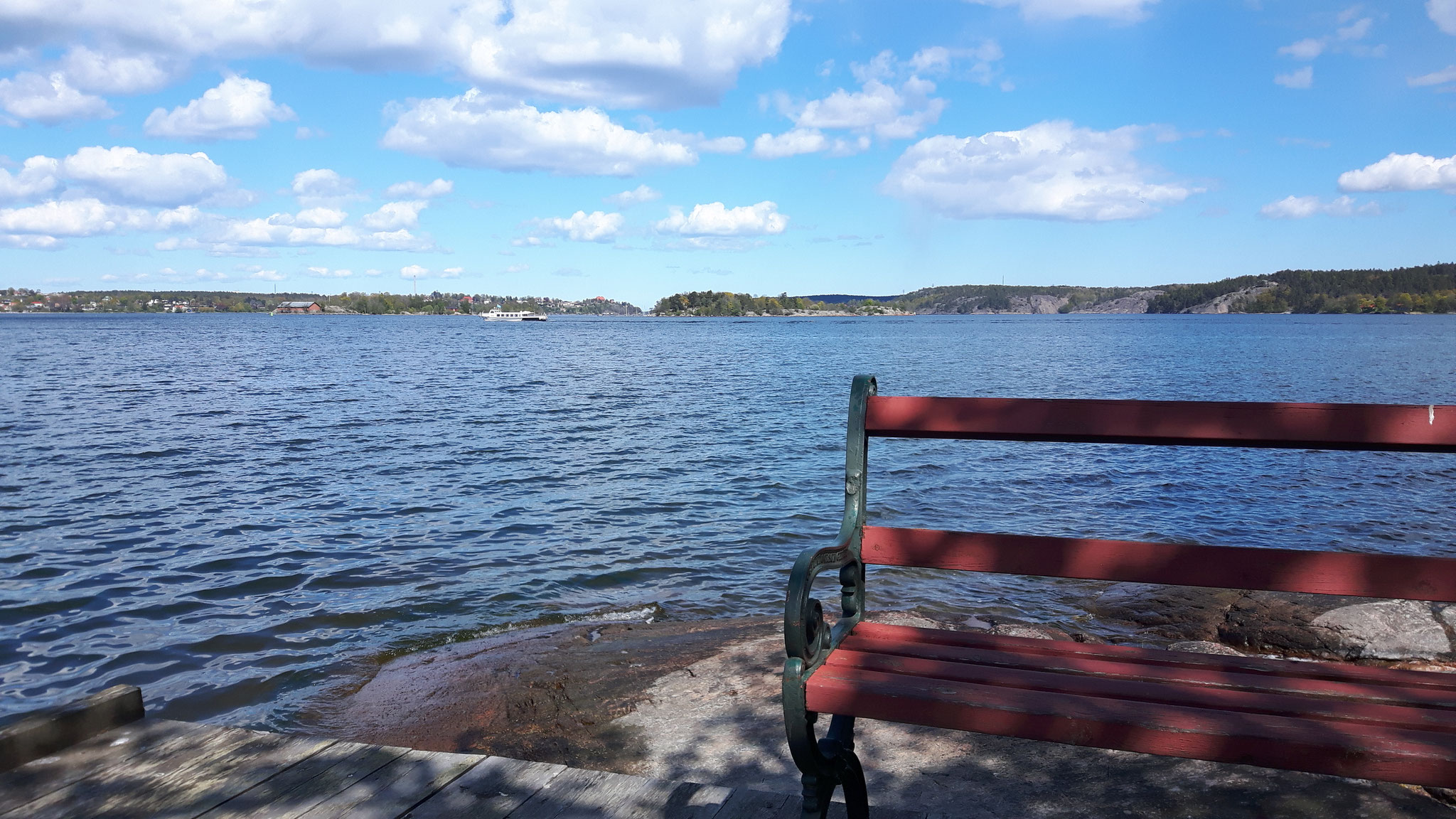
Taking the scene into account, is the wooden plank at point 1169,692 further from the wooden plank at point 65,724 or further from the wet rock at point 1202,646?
the wet rock at point 1202,646

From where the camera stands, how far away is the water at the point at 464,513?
311 inches

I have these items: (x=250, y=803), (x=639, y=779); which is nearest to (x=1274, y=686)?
(x=639, y=779)

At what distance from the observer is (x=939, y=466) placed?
56.4 feet

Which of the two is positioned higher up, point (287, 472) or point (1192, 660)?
point (1192, 660)

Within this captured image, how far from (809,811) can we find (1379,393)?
38711 mm

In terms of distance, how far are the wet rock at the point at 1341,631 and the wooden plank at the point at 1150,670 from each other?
4.25 meters

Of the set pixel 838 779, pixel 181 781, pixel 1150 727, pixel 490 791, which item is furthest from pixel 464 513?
pixel 1150 727

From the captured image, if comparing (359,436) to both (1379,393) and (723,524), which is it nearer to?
→ (723,524)

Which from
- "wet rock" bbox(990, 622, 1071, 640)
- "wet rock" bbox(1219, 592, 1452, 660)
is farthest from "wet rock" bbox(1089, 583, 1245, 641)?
"wet rock" bbox(990, 622, 1071, 640)

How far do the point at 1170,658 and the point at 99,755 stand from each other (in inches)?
143

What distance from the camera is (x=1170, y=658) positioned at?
2689 millimetres

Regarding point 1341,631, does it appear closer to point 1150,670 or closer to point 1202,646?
point 1202,646

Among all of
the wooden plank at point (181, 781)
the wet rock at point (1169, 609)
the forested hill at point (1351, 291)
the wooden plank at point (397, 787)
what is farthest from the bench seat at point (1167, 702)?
the forested hill at point (1351, 291)

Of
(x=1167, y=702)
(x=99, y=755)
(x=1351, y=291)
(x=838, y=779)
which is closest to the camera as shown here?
(x=1167, y=702)
